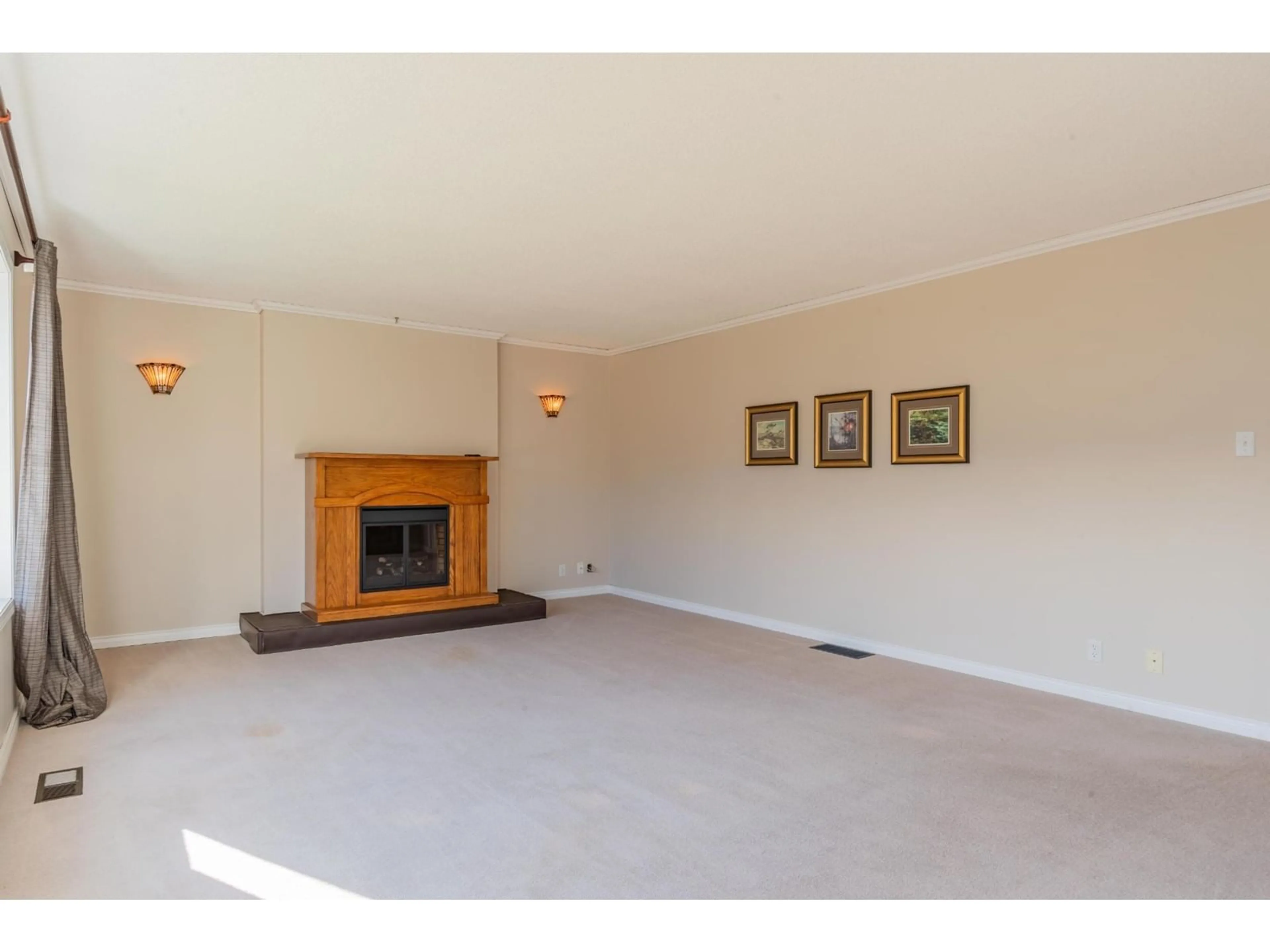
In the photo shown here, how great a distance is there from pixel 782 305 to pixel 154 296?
450 centimetres

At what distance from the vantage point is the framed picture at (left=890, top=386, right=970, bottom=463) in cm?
455

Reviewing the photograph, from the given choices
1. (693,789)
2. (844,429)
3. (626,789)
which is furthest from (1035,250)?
(626,789)

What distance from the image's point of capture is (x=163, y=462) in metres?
5.34

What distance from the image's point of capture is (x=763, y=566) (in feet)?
19.4

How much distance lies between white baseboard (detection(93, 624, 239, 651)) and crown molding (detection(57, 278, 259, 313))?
234 centimetres

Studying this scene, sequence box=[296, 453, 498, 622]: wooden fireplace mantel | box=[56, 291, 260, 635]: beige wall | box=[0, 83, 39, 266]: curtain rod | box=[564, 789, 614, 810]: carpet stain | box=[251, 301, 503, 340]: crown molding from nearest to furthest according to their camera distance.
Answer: box=[0, 83, 39, 266]: curtain rod → box=[564, 789, 614, 810]: carpet stain → box=[56, 291, 260, 635]: beige wall → box=[296, 453, 498, 622]: wooden fireplace mantel → box=[251, 301, 503, 340]: crown molding

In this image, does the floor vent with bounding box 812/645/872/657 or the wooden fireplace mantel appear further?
the wooden fireplace mantel

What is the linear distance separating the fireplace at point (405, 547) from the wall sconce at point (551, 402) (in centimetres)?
158

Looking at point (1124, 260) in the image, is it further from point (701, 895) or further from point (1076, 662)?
point (701, 895)

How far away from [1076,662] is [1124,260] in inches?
83.9

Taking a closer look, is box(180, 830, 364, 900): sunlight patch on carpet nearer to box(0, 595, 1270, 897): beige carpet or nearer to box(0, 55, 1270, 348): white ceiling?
box(0, 595, 1270, 897): beige carpet

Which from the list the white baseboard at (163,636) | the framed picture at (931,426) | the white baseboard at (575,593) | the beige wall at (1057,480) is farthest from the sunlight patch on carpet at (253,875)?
the white baseboard at (575,593)

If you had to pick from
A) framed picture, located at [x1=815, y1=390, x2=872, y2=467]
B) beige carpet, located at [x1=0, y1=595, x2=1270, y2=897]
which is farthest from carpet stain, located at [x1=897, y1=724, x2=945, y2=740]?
framed picture, located at [x1=815, y1=390, x2=872, y2=467]

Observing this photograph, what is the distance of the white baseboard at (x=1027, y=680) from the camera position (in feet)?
11.5
